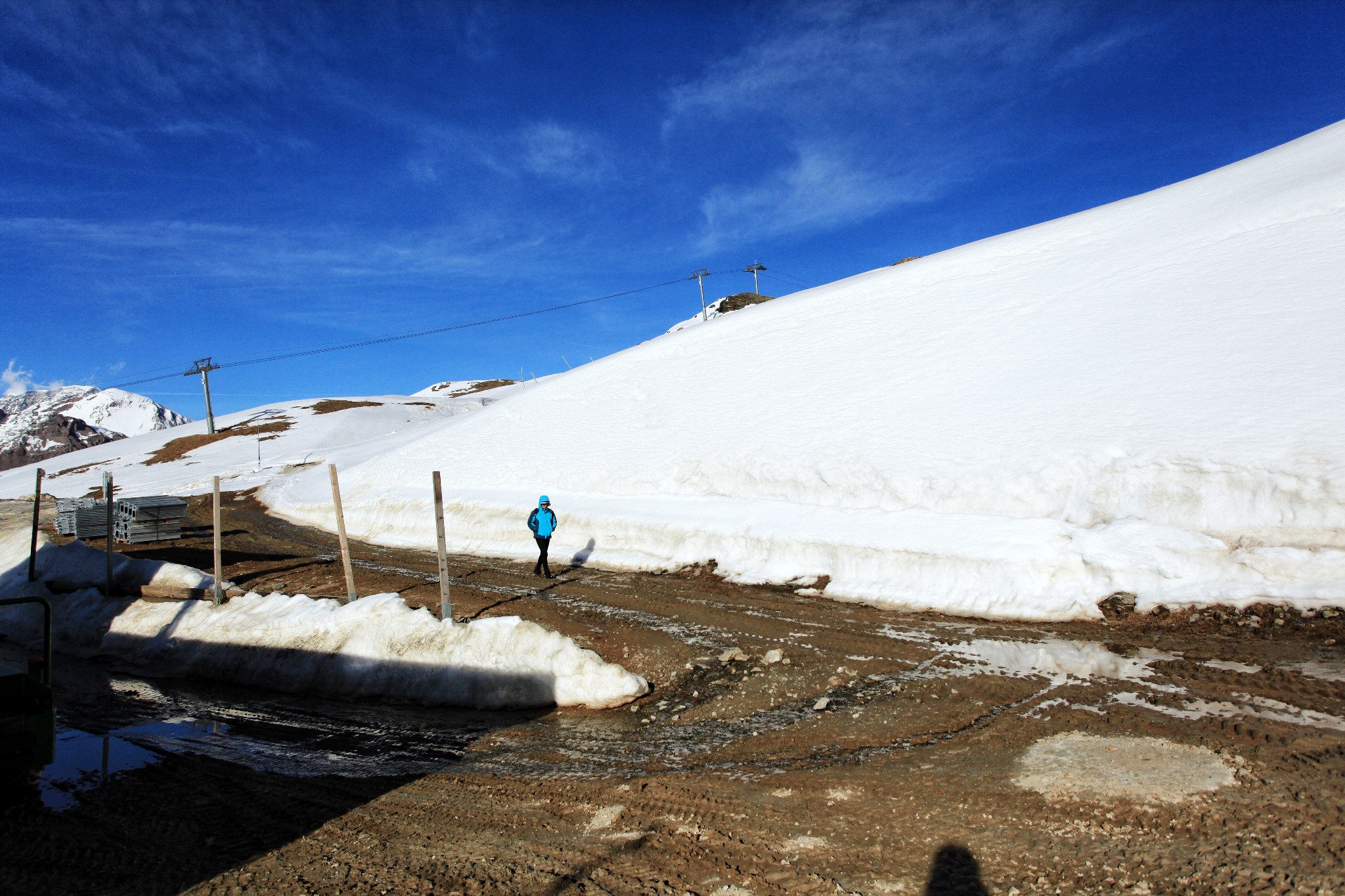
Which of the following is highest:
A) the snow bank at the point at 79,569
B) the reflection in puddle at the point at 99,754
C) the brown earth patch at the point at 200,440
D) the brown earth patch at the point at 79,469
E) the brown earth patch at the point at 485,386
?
the brown earth patch at the point at 485,386

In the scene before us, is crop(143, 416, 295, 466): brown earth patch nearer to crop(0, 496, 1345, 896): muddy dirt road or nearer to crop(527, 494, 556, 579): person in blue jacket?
crop(527, 494, 556, 579): person in blue jacket

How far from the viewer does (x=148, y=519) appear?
2458cm

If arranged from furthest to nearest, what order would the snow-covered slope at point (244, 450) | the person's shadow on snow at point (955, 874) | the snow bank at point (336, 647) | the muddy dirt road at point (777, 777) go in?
the snow-covered slope at point (244, 450) < the snow bank at point (336, 647) < the muddy dirt road at point (777, 777) < the person's shadow on snow at point (955, 874)

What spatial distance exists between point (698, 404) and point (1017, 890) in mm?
21409

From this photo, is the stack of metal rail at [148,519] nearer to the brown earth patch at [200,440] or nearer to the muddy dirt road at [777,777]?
the muddy dirt road at [777,777]

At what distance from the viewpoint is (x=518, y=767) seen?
6238 mm

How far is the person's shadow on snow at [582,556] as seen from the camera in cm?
1673

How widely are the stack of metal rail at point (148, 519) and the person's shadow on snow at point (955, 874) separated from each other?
2789cm

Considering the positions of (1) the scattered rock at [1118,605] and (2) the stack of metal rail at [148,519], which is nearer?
(1) the scattered rock at [1118,605]

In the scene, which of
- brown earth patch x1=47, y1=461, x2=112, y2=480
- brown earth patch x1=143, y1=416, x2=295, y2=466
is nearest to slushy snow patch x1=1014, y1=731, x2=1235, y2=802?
brown earth patch x1=143, y1=416, x2=295, y2=466

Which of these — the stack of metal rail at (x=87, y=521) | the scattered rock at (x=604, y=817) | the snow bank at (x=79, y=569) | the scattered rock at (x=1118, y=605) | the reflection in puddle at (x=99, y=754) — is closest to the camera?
the scattered rock at (x=604, y=817)

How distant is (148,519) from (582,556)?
59.1 feet

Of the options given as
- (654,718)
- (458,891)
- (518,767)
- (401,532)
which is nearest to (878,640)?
(654,718)

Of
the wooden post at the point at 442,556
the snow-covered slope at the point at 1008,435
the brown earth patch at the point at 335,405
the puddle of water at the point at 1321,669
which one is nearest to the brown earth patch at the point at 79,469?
the brown earth patch at the point at 335,405
